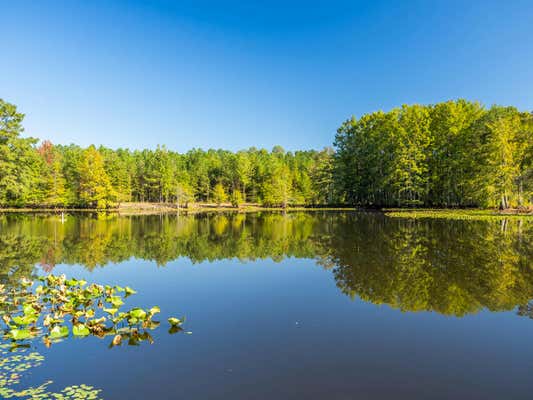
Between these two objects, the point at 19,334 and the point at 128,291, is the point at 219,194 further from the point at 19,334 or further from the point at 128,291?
the point at 19,334

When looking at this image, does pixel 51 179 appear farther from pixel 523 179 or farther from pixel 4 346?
pixel 523 179

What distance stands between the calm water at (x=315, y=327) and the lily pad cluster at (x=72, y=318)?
0.36 meters

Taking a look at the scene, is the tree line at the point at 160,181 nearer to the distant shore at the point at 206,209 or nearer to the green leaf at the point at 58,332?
the distant shore at the point at 206,209

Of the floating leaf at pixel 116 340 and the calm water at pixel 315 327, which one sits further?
the floating leaf at pixel 116 340

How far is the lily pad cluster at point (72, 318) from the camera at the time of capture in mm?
7930

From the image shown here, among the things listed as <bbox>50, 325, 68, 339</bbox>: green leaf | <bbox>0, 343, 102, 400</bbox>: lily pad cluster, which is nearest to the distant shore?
<bbox>50, 325, 68, 339</bbox>: green leaf

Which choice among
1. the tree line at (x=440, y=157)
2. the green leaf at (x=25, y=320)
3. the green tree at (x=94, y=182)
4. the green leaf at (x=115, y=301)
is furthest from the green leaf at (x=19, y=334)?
the green tree at (x=94, y=182)

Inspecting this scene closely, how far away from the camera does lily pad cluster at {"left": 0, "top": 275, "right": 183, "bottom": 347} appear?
26.0ft

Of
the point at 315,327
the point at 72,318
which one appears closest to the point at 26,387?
the point at 72,318

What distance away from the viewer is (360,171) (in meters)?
68.4

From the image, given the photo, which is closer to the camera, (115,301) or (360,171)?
(115,301)

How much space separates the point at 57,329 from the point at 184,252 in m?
12.7

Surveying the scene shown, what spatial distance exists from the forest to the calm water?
30.3 meters

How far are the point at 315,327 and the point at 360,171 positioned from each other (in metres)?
62.9
